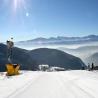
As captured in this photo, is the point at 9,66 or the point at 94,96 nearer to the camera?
the point at 94,96

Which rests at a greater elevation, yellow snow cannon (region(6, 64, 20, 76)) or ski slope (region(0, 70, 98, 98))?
yellow snow cannon (region(6, 64, 20, 76))

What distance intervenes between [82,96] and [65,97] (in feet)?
2.81

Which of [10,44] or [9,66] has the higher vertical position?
A: [10,44]

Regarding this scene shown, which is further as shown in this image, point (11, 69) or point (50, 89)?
point (11, 69)

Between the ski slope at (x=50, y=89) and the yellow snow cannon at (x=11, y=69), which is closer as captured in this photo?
the ski slope at (x=50, y=89)

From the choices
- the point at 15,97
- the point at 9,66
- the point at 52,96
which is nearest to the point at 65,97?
the point at 52,96

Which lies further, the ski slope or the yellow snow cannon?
the yellow snow cannon

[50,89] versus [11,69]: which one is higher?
[11,69]

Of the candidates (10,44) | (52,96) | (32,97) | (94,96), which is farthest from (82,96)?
(10,44)

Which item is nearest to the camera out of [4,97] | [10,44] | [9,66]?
[4,97]

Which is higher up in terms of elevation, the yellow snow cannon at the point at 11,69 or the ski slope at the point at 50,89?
the yellow snow cannon at the point at 11,69

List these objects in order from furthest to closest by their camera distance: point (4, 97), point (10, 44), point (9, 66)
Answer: point (10, 44), point (9, 66), point (4, 97)

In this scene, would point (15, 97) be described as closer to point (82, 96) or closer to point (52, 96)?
point (52, 96)

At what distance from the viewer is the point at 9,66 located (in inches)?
1626
